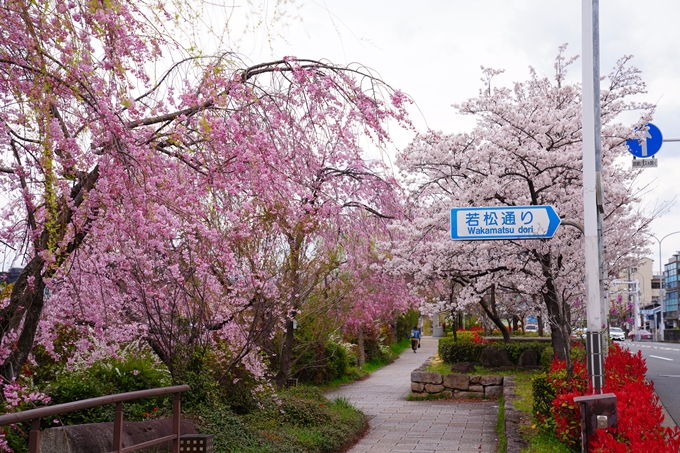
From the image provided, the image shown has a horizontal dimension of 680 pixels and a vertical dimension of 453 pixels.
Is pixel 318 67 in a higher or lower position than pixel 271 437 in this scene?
higher

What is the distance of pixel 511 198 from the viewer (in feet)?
45.3

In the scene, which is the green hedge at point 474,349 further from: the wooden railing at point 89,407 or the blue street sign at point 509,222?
the wooden railing at point 89,407

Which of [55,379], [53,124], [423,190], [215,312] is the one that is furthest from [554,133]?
[53,124]

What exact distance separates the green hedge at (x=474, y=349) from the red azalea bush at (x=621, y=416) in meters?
8.48

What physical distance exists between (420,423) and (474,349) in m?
7.96

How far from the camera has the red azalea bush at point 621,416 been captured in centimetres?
495

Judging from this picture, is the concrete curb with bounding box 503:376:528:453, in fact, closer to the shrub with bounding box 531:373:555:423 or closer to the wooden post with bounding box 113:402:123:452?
the shrub with bounding box 531:373:555:423

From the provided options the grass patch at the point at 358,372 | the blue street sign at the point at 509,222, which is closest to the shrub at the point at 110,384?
the blue street sign at the point at 509,222

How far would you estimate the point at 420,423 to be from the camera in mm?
12609

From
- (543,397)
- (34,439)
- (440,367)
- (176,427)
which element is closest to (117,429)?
(34,439)

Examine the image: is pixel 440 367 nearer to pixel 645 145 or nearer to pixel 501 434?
pixel 501 434

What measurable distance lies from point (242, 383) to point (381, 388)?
1031 centimetres

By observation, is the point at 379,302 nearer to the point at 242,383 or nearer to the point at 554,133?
the point at 554,133

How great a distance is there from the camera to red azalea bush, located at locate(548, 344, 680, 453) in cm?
495
